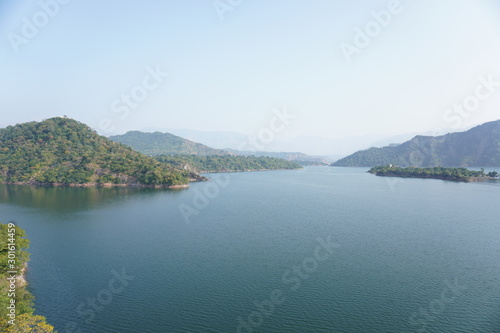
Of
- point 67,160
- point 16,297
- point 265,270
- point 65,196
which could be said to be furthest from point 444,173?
point 67,160

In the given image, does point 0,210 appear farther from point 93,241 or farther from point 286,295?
point 286,295

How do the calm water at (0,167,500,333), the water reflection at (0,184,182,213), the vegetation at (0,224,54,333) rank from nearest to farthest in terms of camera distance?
the vegetation at (0,224,54,333), the calm water at (0,167,500,333), the water reflection at (0,184,182,213)

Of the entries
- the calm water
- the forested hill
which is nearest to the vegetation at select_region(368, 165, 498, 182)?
the calm water

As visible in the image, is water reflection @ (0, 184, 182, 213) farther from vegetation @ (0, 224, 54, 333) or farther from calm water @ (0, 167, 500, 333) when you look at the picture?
vegetation @ (0, 224, 54, 333)

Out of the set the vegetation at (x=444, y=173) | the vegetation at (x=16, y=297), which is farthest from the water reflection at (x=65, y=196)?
the vegetation at (x=444, y=173)

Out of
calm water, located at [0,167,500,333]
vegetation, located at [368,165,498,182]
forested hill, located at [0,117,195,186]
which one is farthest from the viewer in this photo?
vegetation, located at [368,165,498,182]

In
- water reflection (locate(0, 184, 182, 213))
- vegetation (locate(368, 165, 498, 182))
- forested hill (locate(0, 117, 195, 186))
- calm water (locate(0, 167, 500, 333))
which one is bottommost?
calm water (locate(0, 167, 500, 333))

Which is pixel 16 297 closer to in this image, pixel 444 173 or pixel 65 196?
pixel 65 196
